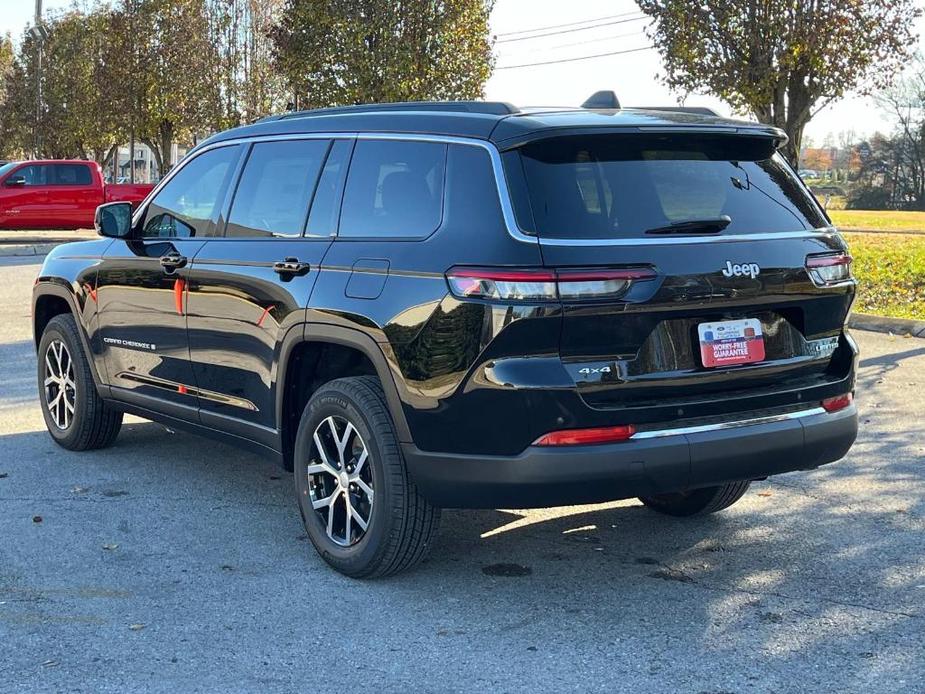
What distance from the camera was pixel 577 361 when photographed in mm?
4168

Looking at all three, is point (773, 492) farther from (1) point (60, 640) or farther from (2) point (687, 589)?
(1) point (60, 640)

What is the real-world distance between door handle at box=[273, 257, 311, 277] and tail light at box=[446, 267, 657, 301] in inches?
42.3

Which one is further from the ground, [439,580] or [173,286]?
[173,286]

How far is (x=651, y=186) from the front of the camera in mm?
4461

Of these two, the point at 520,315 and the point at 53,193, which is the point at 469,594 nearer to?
the point at 520,315

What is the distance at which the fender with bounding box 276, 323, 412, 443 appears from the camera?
4.54 m

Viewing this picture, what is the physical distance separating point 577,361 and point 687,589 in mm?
1136

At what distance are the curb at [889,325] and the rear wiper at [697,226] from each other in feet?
27.1

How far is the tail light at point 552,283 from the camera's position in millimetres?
4121

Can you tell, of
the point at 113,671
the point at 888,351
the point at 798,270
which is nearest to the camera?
the point at 113,671

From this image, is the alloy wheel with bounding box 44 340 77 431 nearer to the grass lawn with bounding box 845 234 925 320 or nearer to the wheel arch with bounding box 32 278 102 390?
the wheel arch with bounding box 32 278 102 390

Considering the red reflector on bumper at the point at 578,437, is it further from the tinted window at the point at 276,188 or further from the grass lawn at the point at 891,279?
the grass lawn at the point at 891,279

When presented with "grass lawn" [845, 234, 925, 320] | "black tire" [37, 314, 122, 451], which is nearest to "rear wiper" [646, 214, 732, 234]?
"black tire" [37, 314, 122, 451]

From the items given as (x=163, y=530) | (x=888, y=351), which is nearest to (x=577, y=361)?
(x=163, y=530)
